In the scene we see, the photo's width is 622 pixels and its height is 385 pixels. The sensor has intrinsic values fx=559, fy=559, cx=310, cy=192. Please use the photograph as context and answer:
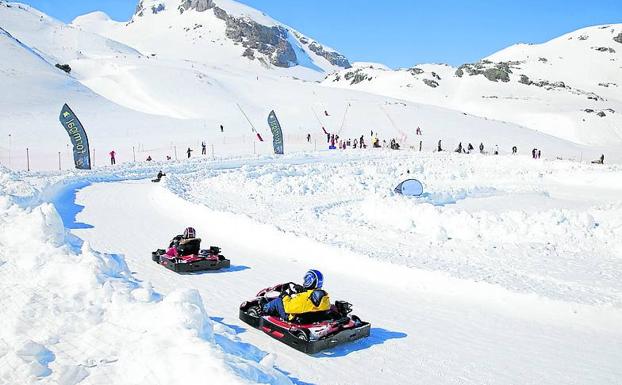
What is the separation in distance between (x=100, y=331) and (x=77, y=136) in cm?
2789

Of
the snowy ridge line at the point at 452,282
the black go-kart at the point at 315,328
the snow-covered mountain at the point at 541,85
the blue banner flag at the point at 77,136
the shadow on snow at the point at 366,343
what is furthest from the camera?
the snow-covered mountain at the point at 541,85

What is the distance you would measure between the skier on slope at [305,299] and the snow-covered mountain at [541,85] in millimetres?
72218

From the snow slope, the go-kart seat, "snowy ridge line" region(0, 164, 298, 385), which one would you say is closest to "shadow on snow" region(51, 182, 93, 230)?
the snow slope

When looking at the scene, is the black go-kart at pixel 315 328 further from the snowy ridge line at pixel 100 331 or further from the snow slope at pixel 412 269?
Answer: the snowy ridge line at pixel 100 331

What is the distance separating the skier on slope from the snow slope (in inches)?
21.2

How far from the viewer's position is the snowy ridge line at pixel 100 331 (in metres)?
6.05

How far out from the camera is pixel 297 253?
1483cm

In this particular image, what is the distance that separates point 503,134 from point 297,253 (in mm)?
56912

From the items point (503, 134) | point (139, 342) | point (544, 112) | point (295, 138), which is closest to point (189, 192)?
point (139, 342)

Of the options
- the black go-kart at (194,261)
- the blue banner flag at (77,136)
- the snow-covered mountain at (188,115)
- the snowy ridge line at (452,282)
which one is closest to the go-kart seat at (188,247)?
the black go-kart at (194,261)

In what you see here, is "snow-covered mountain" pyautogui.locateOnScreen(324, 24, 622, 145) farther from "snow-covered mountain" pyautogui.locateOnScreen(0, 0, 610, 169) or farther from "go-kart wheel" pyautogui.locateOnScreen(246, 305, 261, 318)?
"go-kart wheel" pyautogui.locateOnScreen(246, 305, 261, 318)

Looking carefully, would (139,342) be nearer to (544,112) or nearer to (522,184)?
(522,184)

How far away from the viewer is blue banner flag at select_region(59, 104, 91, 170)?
3231cm

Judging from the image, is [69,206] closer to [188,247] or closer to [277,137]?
[188,247]
